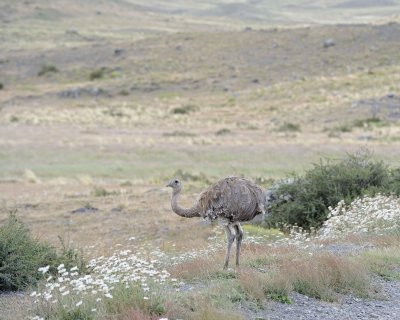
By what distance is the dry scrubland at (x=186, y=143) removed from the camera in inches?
392

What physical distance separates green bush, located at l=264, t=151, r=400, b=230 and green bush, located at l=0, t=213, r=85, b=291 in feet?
24.4

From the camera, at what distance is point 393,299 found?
33.7 ft

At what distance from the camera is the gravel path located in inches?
362

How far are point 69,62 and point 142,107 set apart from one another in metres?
28.5

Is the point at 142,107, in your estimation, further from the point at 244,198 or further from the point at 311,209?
the point at 244,198

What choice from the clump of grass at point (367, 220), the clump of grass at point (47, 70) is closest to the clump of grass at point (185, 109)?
the clump of grass at point (47, 70)

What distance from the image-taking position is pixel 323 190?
1955 centimetres

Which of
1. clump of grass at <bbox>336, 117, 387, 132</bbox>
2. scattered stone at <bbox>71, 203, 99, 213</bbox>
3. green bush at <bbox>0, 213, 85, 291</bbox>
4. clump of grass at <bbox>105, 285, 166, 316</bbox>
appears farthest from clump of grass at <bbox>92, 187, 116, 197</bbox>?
clump of grass at <bbox>336, 117, 387, 132</bbox>

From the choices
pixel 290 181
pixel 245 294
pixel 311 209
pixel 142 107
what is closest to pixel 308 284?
pixel 245 294

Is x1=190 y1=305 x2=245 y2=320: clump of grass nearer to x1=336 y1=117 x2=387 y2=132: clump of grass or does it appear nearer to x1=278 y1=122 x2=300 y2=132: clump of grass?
x1=336 y1=117 x2=387 y2=132: clump of grass

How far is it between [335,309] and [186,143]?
31.3 m

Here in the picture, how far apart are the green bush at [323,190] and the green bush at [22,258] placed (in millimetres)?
7436

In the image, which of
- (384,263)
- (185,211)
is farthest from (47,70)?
(384,263)

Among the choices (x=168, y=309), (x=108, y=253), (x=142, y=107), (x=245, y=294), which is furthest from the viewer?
(x=142, y=107)
